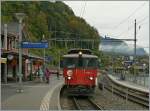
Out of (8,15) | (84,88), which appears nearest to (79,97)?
(84,88)

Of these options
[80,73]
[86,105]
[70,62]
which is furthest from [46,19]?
[86,105]

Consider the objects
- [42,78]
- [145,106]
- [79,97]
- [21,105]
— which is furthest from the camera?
[42,78]

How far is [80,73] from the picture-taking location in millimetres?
27109

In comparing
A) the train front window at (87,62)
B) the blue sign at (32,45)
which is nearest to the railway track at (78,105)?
the train front window at (87,62)

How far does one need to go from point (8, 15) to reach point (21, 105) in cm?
7545

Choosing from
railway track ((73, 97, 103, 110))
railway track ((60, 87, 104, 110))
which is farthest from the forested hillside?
railway track ((73, 97, 103, 110))

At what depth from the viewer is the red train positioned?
26922 millimetres

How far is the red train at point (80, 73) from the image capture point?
2692 centimetres

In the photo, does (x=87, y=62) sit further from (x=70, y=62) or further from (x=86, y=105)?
(x=86, y=105)

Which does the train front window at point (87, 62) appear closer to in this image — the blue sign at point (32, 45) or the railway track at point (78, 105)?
the railway track at point (78, 105)

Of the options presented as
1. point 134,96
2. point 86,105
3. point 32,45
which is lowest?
point 134,96

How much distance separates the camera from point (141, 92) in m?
34.3

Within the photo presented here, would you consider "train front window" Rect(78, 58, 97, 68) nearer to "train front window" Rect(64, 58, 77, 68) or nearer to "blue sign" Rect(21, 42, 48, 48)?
"train front window" Rect(64, 58, 77, 68)

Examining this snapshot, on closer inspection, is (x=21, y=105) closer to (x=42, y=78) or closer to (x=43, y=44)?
(x=43, y=44)
